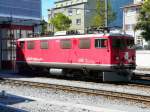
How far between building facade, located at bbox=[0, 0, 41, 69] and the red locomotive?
25.1ft

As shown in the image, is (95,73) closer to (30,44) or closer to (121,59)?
(121,59)

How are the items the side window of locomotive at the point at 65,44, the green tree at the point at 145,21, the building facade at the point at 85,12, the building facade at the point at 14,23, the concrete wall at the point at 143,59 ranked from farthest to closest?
1. the building facade at the point at 85,12
2. the green tree at the point at 145,21
3. the concrete wall at the point at 143,59
4. the building facade at the point at 14,23
5. the side window of locomotive at the point at 65,44

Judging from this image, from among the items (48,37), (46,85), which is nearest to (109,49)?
(46,85)

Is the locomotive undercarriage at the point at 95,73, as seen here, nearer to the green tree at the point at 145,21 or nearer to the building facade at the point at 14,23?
the building facade at the point at 14,23

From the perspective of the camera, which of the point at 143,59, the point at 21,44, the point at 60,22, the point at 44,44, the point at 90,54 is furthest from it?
the point at 60,22

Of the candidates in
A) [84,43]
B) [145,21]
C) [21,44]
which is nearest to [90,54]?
[84,43]

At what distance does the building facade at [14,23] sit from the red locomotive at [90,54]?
7.64 m

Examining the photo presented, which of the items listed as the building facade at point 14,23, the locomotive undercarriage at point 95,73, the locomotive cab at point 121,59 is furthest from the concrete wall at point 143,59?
the locomotive cab at point 121,59

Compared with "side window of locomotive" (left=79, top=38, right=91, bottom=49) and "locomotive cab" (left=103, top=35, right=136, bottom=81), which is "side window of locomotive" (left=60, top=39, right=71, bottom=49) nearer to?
"side window of locomotive" (left=79, top=38, right=91, bottom=49)

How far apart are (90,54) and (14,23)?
14.3m

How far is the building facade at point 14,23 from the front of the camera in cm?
3422

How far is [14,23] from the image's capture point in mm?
35250

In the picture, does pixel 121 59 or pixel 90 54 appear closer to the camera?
pixel 121 59

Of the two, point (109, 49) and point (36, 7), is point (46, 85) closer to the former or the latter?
point (109, 49)
